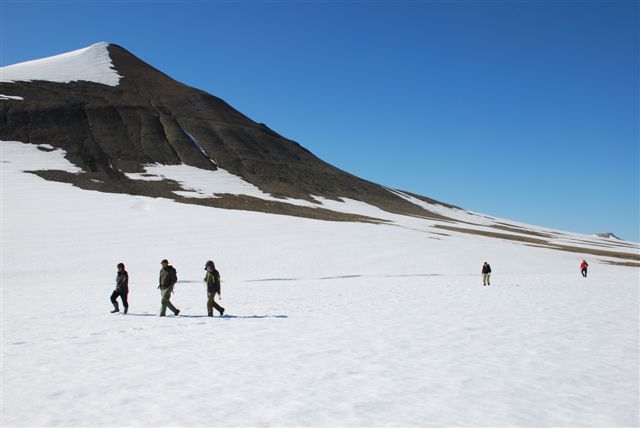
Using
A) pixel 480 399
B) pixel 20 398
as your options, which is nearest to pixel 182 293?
pixel 20 398

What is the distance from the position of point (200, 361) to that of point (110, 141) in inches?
4026

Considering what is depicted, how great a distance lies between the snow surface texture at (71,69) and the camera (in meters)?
126

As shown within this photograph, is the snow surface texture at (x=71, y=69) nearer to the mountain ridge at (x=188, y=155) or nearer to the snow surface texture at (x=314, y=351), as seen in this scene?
the mountain ridge at (x=188, y=155)

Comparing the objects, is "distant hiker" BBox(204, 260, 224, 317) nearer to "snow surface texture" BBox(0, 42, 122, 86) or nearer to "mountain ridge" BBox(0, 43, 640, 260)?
"mountain ridge" BBox(0, 43, 640, 260)

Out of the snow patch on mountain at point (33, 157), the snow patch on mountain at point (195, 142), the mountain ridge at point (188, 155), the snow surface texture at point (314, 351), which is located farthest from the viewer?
the snow patch on mountain at point (195, 142)

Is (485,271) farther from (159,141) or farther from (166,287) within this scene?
(159,141)

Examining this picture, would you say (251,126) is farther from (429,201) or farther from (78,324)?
(78,324)

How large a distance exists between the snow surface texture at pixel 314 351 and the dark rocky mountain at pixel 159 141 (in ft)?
151

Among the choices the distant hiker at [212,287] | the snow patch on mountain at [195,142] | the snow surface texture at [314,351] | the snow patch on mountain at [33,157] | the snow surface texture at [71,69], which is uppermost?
the snow surface texture at [71,69]

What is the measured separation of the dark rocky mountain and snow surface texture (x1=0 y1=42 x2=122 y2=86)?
4.61 m

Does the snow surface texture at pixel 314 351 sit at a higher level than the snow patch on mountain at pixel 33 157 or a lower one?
lower

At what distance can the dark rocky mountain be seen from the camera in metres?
82.9

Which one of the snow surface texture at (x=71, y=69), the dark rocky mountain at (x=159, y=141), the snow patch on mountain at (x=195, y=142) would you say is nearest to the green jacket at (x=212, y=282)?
the dark rocky mountain at (x=159, y=141)

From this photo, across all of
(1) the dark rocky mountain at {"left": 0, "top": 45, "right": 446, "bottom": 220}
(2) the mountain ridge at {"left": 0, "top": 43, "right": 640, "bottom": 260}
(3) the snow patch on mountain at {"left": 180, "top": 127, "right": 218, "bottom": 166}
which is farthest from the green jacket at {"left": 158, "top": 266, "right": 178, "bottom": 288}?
(3) the snow patch on mountain at {"left": 180, "top": 127, "right": 218, "bottom": 166}
